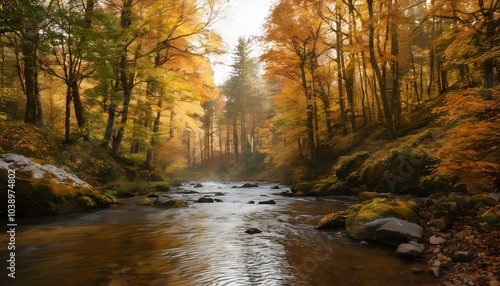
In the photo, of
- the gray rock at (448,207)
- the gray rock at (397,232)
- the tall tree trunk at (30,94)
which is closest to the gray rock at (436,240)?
the gray rock at (397,232)

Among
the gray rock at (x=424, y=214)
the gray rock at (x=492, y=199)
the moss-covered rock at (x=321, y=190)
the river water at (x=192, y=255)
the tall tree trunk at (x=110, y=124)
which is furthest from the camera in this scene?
the tall tree trunk at (x=110, y=124)

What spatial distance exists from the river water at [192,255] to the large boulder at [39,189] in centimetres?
63

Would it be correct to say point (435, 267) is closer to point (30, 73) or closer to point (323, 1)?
point (323, 1)

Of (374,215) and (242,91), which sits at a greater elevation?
(242,91)

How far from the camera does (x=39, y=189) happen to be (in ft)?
29.2

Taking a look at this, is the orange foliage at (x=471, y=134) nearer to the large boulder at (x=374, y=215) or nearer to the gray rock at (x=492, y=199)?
the gray rock at (x=492, y=199)

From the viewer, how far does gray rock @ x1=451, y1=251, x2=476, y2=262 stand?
4621 millimetres

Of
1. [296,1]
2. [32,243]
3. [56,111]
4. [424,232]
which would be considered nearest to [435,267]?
[424,232]

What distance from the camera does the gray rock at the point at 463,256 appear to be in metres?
4.62

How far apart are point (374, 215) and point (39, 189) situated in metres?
9.97

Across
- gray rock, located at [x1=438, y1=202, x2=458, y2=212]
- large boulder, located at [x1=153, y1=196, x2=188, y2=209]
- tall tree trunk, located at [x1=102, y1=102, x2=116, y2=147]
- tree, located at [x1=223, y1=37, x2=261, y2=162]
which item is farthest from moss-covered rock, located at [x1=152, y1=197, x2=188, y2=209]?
tree, located at [x1=223, y1=37, x2=261, y2=162]

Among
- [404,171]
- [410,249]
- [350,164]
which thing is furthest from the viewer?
[350,164]

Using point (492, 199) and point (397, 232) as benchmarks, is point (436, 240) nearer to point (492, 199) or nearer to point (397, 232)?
point (397, 232)

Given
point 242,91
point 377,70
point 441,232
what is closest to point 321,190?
point 377,70
